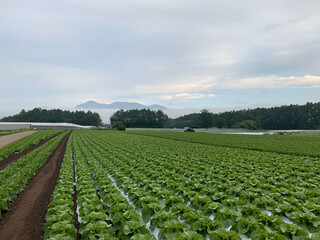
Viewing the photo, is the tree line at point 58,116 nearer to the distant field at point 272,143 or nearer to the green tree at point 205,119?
the green tree at point 205,119

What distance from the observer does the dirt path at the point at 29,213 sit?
5.68 m

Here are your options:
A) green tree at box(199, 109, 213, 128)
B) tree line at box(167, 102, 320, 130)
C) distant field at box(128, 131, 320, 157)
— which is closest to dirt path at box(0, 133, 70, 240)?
distant field at box(128, 131, 320, 157)

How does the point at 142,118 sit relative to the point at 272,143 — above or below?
above

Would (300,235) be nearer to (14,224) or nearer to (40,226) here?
(40,226)

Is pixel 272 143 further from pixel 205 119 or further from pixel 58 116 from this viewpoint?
pixel 58 116

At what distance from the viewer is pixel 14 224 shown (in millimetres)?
6184

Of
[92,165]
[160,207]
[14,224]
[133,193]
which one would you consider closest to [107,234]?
[160,207]

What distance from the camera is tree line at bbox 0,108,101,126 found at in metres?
138

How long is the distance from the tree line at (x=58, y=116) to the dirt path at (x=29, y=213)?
438ft

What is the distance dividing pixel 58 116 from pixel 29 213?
14738cm

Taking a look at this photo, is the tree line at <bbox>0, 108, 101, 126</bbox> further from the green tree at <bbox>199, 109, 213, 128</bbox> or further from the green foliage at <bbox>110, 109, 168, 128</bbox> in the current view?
the green tree at <bbox>199, 109, 213, 128</bbox>

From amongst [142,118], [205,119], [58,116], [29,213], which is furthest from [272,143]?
[58,116]

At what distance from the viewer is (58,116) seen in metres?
140

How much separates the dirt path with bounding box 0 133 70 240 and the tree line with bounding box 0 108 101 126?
133m
